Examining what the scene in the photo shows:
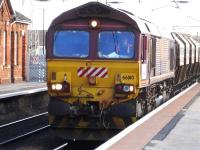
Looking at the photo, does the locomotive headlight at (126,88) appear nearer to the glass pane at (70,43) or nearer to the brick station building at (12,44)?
the glass pane at (70,43)

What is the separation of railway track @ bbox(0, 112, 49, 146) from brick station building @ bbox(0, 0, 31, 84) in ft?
79.3

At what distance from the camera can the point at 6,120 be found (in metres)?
20.3

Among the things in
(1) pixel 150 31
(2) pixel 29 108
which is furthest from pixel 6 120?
(1) pixel 150 31

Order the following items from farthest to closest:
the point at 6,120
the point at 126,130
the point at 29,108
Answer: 1. the point at 29,108
2. the point at 6,120
3. the point at 126,130

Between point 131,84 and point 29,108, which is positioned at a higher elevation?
point 131,84

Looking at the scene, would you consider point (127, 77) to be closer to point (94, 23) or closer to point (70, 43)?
point (94, 23)

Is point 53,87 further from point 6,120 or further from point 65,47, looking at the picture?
point 6,120

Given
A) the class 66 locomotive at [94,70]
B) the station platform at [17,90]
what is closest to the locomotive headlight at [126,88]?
the class 66 locomotive at [94,70]

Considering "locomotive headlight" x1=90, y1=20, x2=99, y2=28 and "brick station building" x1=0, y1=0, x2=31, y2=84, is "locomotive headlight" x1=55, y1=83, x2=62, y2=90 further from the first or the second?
"brick station building" x1=0, y1=0, x2=31, y2=84

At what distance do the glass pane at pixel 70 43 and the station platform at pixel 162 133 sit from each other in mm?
2135

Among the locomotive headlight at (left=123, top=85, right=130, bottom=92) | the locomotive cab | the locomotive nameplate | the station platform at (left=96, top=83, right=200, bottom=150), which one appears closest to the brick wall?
the station platform at (left=96, top=83, right=200, bottom=150)

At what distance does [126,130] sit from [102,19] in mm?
2781

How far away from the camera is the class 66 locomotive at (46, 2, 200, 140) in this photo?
13492mm

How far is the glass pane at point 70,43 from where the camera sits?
13.9 meters
